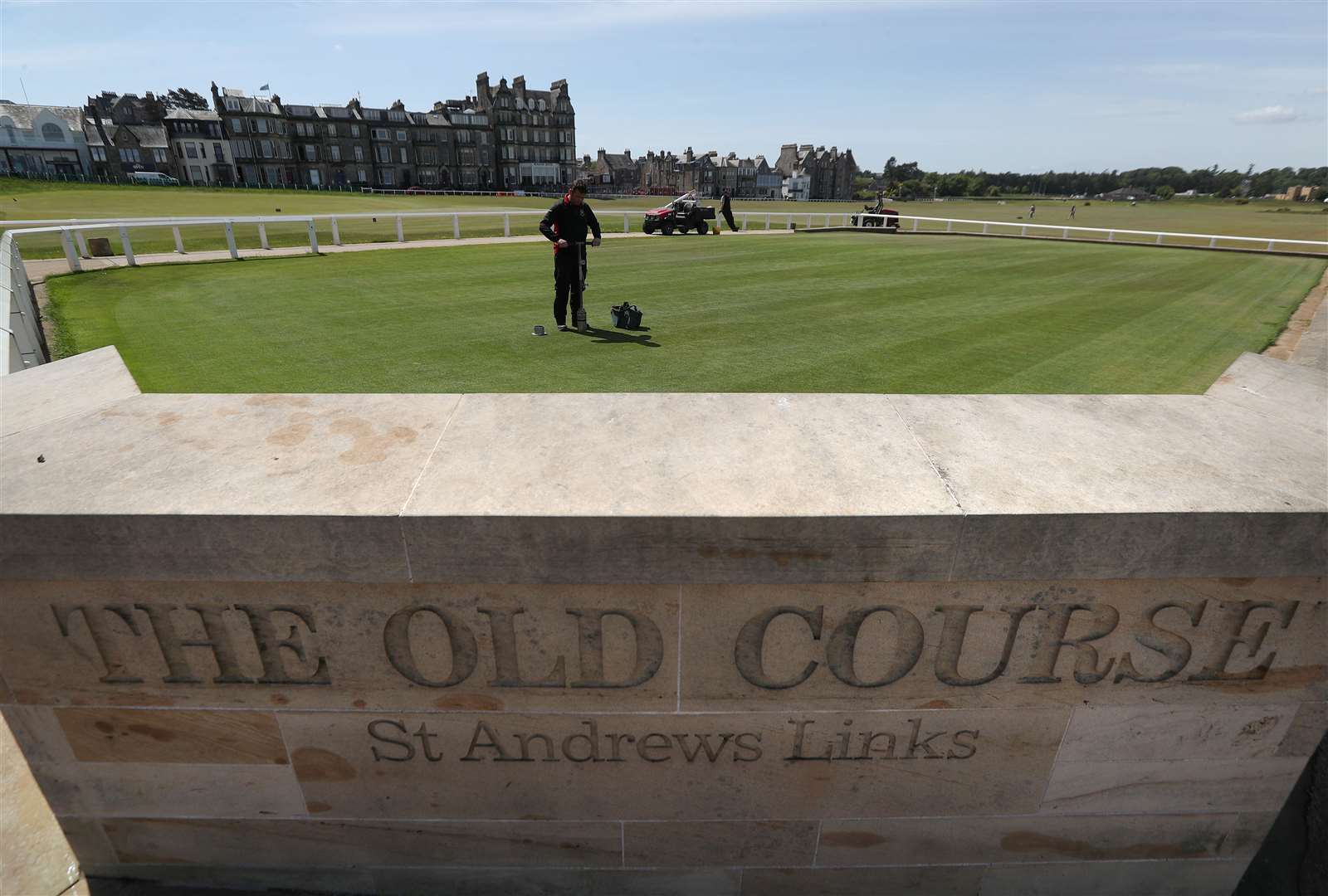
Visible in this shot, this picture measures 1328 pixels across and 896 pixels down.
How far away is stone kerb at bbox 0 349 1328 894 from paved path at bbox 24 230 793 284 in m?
17.4

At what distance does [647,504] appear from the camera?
193cm

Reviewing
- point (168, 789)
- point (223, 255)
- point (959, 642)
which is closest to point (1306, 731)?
point (959, 642)

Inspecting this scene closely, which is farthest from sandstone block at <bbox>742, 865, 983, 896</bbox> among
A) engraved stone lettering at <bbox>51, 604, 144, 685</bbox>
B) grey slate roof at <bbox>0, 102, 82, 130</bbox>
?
grey slate roof at <bbox>0, 102, 82, 130</bbox>

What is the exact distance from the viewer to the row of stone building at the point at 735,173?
387 ft

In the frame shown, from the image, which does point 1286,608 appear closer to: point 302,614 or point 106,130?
point 302,614

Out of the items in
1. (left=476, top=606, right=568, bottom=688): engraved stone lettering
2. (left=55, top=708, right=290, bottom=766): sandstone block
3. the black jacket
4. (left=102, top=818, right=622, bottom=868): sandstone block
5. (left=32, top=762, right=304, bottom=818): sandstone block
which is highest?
the black jacket

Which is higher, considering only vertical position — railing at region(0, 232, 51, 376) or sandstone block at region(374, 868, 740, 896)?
railing at region(0, 232, 51, 376)

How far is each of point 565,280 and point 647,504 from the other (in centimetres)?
848

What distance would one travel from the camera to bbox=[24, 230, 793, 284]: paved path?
16781 mm

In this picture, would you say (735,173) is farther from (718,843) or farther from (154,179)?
(718,843)

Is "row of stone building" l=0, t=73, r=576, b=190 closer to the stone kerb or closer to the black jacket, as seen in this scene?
the black jacket

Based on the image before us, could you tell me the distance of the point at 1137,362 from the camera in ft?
31.8

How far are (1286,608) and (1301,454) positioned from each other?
0.53m

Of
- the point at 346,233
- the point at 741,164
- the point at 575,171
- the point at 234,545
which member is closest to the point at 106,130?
the point at 575,171
